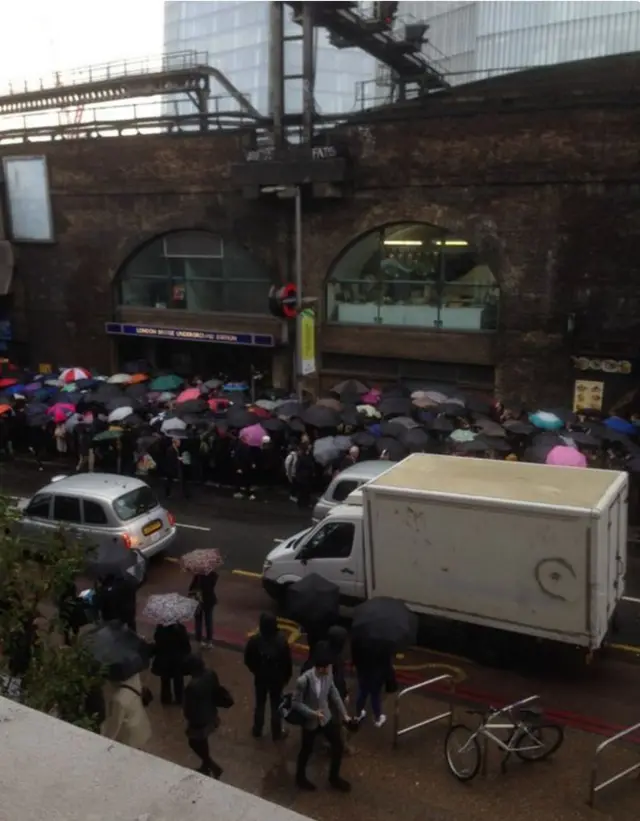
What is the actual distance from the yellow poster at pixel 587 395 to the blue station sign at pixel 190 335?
917cm

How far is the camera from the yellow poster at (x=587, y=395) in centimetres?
2045

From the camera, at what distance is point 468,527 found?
9.53m

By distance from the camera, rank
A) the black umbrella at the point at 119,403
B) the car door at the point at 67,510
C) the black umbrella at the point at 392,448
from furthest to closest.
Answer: the black umbrella at the point at 119,403 → the black umbrella at the point at 392,448 → the car door at the point at 67,510

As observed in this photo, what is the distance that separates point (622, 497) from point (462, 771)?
A: 4145mm

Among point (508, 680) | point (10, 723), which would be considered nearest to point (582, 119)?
point (508, 680)

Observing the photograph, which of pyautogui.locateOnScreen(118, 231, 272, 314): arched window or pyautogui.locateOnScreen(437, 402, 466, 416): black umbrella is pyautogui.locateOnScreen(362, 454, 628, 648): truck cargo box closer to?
pyautogui.locateOnScreen(437, 402, 466, 416): black umbrella

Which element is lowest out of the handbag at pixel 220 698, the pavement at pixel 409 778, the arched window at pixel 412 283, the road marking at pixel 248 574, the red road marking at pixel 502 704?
the road marking at pixel 248 574

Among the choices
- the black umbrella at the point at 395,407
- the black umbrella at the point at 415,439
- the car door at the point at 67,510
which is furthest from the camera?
the black umbrella at the point at 395,407

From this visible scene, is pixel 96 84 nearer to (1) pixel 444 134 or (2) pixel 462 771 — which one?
(1) pixel 444 134

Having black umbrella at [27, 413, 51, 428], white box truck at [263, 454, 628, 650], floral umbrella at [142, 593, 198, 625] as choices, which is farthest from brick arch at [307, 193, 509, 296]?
floral umbrella at [142, 593, 198, 625]

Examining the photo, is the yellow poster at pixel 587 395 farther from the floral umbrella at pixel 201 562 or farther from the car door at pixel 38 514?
the car door at pixel 38 514

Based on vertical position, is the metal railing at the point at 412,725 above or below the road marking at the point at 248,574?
above

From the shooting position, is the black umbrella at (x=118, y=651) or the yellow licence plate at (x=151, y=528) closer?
the black umbrella at (x=118, y=651)

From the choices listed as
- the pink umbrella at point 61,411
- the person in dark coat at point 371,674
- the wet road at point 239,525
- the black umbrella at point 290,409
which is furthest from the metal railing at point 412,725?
the pink umbrella at point 61,411
